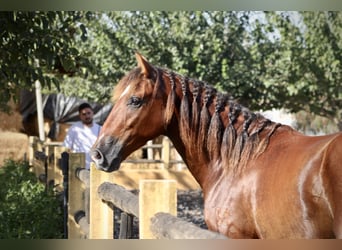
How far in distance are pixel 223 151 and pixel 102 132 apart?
1.11 ft

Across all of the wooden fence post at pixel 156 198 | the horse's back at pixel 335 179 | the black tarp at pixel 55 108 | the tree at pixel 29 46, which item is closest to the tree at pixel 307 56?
the black tarp at pixel 55 108

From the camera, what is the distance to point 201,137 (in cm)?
135

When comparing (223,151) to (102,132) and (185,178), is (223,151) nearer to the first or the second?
(102,132)

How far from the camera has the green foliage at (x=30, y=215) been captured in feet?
6.45

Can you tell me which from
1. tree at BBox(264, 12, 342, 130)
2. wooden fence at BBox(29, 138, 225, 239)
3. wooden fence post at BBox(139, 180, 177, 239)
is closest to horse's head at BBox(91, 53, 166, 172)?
wooden fence at BBox(29, 138, 225, 239)

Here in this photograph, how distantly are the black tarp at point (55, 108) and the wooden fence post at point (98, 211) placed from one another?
4569 mm

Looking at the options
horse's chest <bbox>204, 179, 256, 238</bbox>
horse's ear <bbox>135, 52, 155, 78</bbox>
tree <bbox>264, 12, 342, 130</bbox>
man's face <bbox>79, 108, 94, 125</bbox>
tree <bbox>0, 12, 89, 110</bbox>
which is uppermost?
tree <bbox>264, 12, 342, 130</bbox>

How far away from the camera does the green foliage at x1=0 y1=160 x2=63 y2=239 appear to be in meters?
1.96

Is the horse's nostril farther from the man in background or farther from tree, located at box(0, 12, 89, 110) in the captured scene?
the man in background

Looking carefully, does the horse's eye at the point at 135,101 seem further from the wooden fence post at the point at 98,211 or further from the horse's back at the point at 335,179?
the horse's back at the point at 335,179

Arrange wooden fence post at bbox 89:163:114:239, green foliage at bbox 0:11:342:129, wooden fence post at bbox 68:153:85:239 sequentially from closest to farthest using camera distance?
wooden fence post at bbox 89:163:114:239 < wooden fence post at bbox 68:153:85:239 < green foliage at bbox 0:11:342:129

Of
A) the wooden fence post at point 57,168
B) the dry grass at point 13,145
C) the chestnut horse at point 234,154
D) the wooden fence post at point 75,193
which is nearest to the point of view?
the chestnut horse at point 234,154

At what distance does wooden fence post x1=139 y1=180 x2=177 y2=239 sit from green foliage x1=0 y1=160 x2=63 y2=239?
1.08 m
